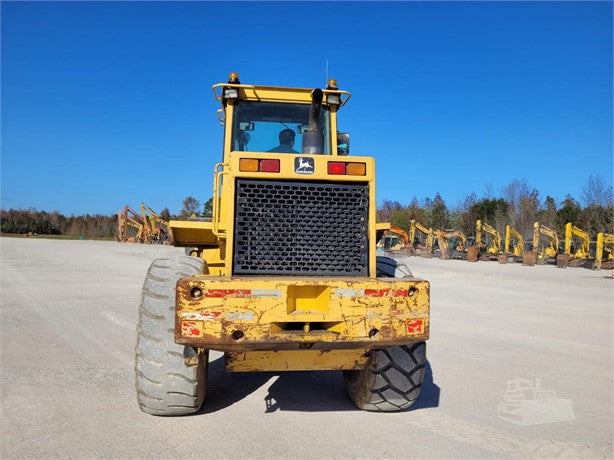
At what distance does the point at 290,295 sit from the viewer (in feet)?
11.9

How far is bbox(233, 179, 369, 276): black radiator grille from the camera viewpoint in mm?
3973

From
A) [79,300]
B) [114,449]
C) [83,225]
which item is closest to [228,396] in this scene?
[114,449]

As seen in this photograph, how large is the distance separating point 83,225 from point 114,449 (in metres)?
71.7

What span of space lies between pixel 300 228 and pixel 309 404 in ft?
5.52

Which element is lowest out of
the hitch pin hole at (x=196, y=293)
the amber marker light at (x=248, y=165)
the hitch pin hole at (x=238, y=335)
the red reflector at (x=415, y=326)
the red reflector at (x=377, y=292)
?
the hitch pin hole at (x=238, y=335)

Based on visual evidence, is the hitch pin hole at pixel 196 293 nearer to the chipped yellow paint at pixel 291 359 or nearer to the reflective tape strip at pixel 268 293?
the reflective tape strip at pixel 268 293

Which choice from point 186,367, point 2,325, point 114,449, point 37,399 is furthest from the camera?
point 2,325

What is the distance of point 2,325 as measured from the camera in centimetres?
777

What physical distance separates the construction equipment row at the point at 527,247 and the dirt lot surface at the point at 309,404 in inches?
718

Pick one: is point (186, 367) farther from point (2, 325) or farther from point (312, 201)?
point (2, 325)

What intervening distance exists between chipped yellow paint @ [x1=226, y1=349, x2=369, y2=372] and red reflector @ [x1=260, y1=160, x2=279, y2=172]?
1427 mm

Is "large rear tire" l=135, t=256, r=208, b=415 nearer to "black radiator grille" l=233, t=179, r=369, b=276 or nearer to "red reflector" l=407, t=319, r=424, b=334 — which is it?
"black radiator grille" l=233, t=179, r=369, b=276

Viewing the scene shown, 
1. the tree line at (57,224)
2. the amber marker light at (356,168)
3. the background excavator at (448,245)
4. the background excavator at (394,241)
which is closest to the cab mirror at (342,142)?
the amber marker light at (356,168)

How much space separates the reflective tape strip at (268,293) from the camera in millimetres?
3537
